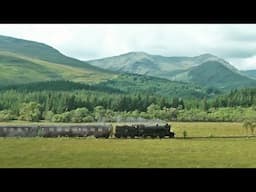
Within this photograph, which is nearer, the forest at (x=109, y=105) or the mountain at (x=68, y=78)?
the forest at (x=109, y=105)

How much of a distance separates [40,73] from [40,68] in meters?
0.23

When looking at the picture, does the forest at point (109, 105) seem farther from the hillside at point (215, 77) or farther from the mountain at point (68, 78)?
the hillside at point (215, 77)

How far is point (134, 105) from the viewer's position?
7715 mm

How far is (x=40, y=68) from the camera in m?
8.25

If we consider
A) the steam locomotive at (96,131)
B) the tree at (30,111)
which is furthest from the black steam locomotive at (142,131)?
the tree at (30,111)

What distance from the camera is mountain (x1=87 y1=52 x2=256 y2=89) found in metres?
7.54

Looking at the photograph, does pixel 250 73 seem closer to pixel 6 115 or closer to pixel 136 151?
pixel 136 151

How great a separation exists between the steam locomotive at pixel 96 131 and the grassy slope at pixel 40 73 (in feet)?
2.50

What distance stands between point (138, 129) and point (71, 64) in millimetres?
1466

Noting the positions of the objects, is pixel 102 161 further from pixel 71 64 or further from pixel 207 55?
pixel 207 55

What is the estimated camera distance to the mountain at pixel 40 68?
24.5ft

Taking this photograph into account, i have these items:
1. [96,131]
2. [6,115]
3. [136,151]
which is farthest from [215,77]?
[6,115]

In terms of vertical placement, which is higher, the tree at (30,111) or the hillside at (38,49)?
the hillside at (38,49)
